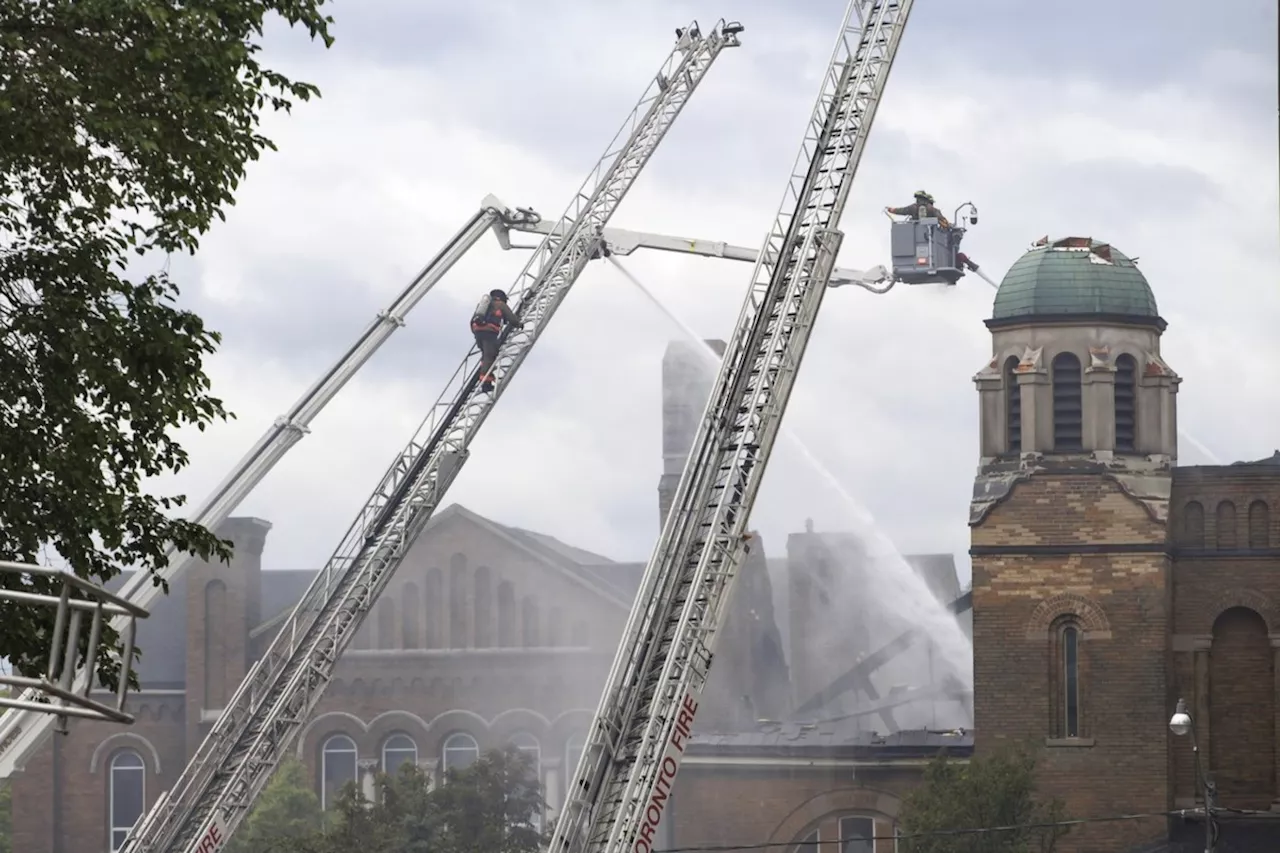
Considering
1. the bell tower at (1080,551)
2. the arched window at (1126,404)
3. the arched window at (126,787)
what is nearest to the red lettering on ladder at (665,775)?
the bell tower at (1080,551)

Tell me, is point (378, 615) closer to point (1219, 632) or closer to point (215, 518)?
point (1219, 632)

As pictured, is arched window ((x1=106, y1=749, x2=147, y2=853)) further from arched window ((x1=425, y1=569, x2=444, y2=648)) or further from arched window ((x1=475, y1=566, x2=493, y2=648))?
arched window ((x1=475, y1=566, x2=493, y2=648))

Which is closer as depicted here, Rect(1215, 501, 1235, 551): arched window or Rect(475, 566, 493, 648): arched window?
Rect(1215, 501, 1235, 551): arched window

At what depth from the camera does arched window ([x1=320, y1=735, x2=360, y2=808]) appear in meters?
89.8

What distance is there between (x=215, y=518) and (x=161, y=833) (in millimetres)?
6063

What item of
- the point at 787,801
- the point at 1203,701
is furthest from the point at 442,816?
the point at 1203,701

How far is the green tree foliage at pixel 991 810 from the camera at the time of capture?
5600 centimetres

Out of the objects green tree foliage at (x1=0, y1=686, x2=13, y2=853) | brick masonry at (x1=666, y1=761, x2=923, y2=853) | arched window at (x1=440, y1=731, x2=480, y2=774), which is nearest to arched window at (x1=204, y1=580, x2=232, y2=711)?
green tree foliage at (x1=0, y1=686, x2=13, y2=853)

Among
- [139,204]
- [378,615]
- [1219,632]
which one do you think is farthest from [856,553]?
[139,204]

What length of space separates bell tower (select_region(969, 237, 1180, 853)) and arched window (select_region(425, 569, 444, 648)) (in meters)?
37.6

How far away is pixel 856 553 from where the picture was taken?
88375 mm

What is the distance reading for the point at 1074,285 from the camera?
59.2 meters

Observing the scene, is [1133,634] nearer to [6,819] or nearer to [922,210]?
[922,210]

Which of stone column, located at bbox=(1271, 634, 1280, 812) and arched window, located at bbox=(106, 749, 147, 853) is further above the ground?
stone column, located at bbox=(1271, 634, 1280, 812)
